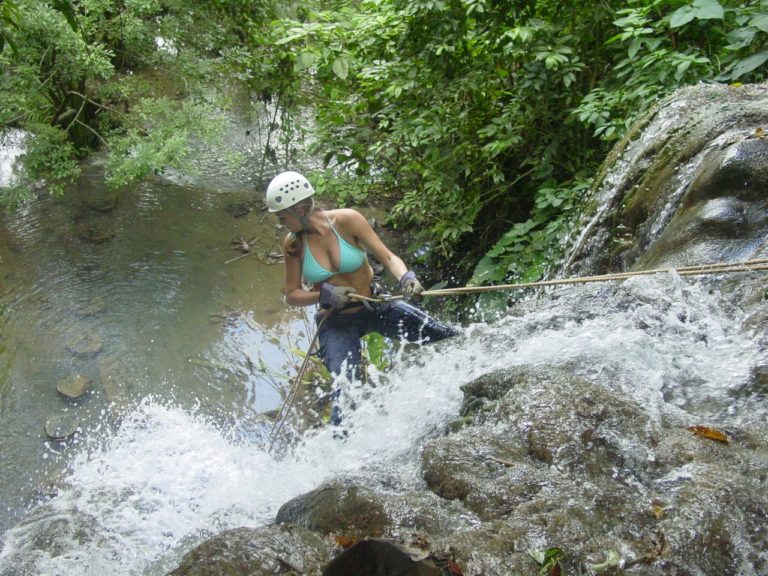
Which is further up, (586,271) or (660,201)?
(660,201)

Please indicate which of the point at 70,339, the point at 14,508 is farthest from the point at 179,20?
the point at 14,508

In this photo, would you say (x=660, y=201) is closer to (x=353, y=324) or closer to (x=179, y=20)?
(x=353, y=324)

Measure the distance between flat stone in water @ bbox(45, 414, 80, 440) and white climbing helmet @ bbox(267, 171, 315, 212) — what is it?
2528 mm

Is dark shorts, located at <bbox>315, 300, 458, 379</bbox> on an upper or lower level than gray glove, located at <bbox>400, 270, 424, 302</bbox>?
lower

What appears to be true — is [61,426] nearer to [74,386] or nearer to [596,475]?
[74,386]

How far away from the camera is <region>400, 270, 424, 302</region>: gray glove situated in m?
4.14

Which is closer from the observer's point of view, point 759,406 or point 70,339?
point 759,406

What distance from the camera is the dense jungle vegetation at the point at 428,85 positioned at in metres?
5.41

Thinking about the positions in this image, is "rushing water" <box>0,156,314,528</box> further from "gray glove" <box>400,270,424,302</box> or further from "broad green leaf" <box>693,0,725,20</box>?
"broad green leaf" <box>693,0,725,20</box>

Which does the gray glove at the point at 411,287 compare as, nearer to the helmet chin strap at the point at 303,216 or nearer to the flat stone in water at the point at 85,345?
the helmet chin strap at the point at 303,216

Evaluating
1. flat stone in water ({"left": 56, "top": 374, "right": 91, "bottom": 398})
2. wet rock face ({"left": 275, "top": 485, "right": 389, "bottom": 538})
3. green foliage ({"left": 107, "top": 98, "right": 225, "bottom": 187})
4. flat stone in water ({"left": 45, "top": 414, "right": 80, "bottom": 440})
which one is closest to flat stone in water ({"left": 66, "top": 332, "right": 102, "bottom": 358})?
flat stone in water ({"left": 56, "top": 374, "right": 91, "bottom": 398})

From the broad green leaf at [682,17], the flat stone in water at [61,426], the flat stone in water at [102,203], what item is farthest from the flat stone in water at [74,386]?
the broad green leaf at [682,17]

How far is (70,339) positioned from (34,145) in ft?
7.25

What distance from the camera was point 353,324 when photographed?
4512mm
